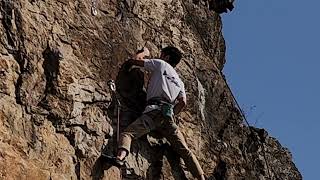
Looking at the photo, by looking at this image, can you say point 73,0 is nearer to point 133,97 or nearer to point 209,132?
point 133,97

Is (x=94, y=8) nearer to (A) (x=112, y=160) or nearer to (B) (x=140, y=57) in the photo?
(B) (x=140, y=57)

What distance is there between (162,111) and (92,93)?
1.18 m

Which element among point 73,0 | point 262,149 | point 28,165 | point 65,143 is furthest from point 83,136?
point 262,149

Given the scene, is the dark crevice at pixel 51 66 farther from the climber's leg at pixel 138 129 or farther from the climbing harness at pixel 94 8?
the climbing harness at pixel 94 8

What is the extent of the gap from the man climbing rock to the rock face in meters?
0.37

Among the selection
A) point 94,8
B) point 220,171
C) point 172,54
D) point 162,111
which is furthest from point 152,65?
point 220,171

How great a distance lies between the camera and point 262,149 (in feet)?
→ 54.3

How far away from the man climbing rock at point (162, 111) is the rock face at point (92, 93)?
1.22 ft

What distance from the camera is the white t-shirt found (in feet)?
42.4

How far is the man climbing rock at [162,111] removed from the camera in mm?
12688

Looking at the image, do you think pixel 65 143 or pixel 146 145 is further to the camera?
pixel 146 145

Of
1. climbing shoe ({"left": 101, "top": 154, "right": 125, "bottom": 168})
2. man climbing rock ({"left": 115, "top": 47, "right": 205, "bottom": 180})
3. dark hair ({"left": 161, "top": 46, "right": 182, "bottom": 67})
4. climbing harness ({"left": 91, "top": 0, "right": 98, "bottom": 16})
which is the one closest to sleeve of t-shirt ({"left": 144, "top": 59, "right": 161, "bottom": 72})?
man climbing rock ({"left": 115, "top": 47, "right": 205, "bottom": 180})

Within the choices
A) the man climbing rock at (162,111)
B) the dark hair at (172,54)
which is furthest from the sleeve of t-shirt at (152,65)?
the dark hair at (172,54)

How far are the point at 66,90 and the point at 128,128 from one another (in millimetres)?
1145
